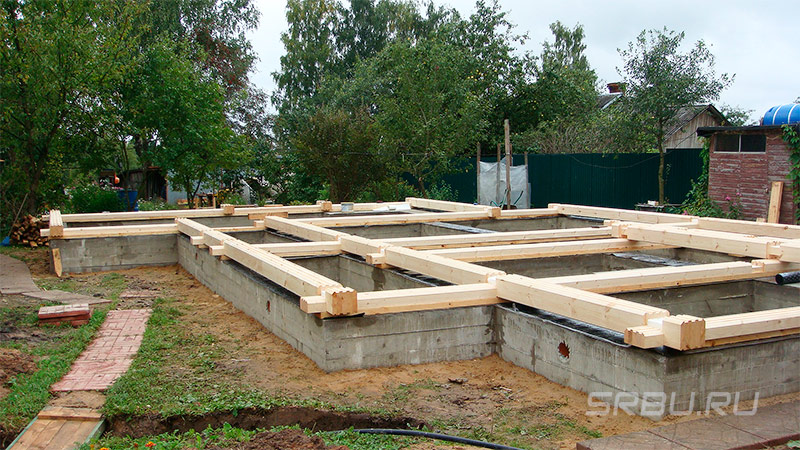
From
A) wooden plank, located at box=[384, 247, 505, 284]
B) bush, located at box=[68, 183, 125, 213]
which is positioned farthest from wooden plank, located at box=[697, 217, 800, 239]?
bush, located at box=[68, 183, 125, 213]

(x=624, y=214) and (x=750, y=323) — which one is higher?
(x=624, y=214)

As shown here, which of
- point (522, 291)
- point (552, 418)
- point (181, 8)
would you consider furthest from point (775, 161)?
point (181, 8)

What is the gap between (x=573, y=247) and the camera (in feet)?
28.6

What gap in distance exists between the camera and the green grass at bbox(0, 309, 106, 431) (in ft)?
16.1

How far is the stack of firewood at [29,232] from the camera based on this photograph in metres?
14.5

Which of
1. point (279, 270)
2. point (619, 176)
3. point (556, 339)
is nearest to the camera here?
point (556, 339)

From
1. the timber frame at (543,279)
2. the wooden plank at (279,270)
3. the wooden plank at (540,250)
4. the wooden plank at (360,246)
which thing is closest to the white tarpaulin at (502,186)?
the timber frame at (543,279)

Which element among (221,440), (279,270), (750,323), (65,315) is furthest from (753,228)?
(65,315)

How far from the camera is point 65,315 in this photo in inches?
295

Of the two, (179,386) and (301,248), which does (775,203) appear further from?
(179,386)

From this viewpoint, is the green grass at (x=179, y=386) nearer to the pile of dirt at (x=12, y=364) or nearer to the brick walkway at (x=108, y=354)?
the brick walkway at (x=108, y=354)

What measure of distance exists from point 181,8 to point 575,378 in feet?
86.3

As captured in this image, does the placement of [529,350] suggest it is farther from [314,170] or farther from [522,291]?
[314,170]

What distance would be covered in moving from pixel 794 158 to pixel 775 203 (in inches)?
36.8
